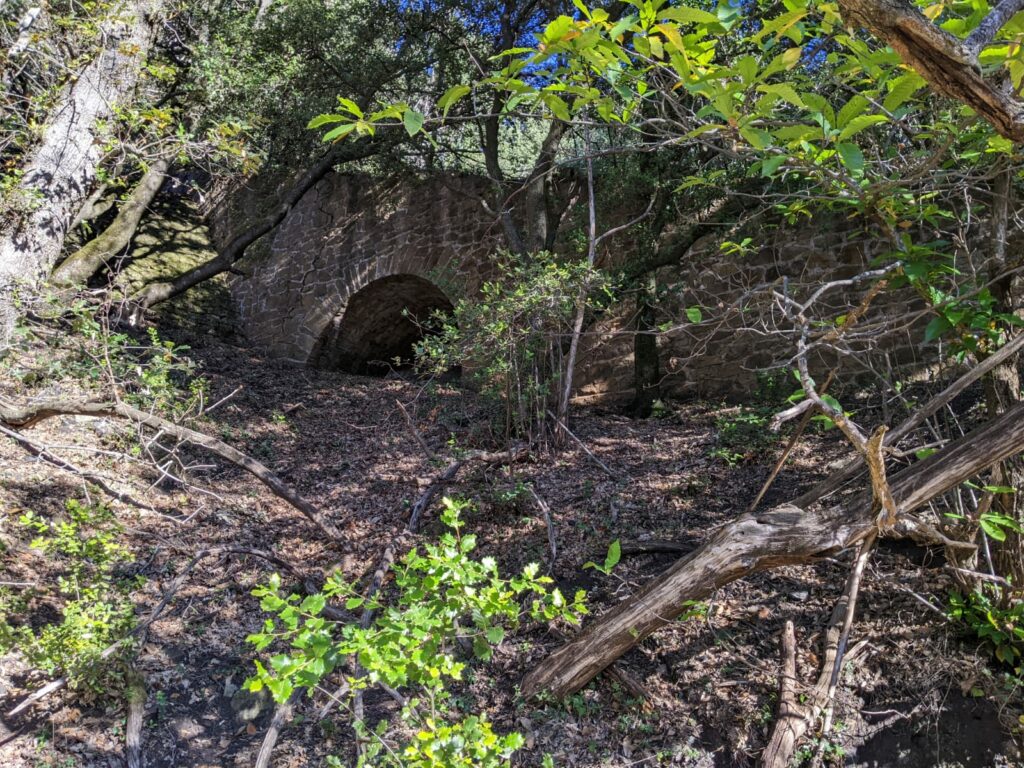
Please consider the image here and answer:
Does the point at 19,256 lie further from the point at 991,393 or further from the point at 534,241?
the point at 991,393

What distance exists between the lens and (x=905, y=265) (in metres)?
2.60

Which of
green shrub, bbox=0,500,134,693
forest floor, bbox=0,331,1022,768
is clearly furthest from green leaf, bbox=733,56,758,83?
green shrub, bbox=0,500,134,693

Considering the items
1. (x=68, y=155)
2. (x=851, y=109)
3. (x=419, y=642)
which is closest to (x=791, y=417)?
(x=851, y=109)

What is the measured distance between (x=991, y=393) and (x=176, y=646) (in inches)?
151

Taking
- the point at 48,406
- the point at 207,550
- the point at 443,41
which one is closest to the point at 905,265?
the point at 207,550

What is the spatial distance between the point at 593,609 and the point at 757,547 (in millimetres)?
1105

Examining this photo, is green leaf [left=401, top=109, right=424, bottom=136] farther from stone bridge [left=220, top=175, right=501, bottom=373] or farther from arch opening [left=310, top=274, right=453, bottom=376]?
arch opening [left=310, top=274, right=453, bottom=376]

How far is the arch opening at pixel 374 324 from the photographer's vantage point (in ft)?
28.7

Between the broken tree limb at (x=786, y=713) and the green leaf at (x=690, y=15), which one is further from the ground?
the green leaf at (x=690, y=15)

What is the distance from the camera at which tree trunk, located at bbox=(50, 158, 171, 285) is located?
661cm

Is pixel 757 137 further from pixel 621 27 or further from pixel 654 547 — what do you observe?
pixel 654 547

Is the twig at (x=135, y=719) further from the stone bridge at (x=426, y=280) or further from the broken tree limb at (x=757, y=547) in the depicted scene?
the stone bridge at (x=426, y=280)

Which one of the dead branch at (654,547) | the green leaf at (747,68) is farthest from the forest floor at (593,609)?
the green leaf at (747,68)

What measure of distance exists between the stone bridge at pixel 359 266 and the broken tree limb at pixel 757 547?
5.08m
